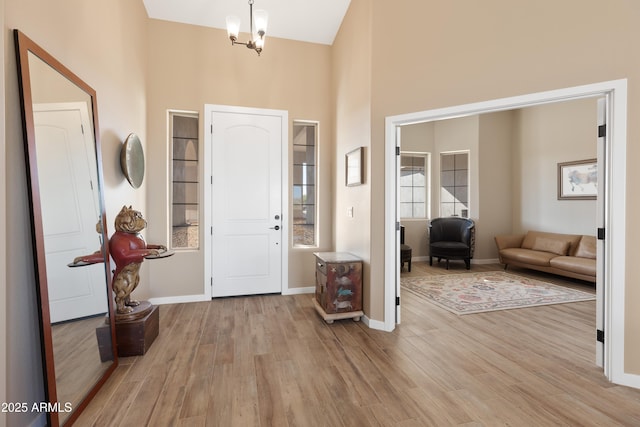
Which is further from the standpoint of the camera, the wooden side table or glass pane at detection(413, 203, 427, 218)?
glass pane at detection(413, 203, 427, 218)

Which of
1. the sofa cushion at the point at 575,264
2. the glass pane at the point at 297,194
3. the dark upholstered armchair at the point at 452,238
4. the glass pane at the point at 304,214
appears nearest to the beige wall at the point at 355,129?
the glass pane at the point at 304,214

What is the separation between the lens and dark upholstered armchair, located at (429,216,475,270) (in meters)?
5.82

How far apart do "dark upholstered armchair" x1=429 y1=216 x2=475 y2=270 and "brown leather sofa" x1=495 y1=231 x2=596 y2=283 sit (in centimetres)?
64

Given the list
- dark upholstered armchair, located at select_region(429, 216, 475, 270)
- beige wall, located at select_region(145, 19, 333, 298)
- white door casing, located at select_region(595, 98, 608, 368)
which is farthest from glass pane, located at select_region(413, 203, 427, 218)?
white door casing, located at select_region(595, 98, 608, 368)

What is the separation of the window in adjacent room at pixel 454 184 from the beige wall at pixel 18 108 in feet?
19.9

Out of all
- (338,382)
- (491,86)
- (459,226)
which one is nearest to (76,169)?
(338,382)

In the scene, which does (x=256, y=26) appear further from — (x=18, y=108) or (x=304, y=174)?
(x=18, y=108)

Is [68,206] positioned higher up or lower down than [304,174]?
lower down

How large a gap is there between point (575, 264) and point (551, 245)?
833 mm

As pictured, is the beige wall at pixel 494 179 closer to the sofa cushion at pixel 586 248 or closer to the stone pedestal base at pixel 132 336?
the sofa cushion at pixel 586 248

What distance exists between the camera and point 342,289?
10.4ft

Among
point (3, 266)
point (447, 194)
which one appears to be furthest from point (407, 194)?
point (3, 266)

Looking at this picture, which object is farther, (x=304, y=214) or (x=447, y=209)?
(x=447, y=209)

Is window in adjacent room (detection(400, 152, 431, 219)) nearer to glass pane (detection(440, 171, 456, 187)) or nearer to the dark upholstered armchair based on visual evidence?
glass pane (detection(440, 171, 456, 187))
